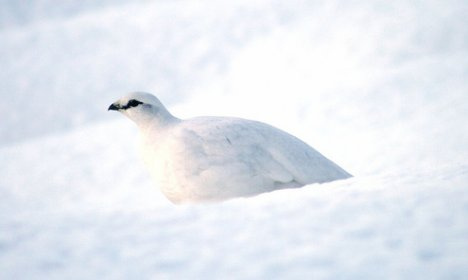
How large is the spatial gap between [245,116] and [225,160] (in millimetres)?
3784

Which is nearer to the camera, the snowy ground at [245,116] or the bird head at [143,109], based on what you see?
the snowy ground at [245,116]

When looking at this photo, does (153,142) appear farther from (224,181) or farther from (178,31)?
(178,31)

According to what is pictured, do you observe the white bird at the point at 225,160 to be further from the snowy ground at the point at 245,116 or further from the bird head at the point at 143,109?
the snowy ground at the point at 245,116

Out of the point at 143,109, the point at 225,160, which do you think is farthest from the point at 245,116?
the point at 225,160

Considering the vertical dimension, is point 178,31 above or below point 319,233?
above

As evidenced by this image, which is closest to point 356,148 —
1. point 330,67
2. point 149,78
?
point 330,67

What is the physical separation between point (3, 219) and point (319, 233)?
0.99 meters

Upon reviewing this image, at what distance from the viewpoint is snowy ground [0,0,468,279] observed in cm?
117

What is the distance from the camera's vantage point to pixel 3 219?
1.69 metres

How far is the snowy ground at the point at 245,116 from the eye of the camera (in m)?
1.17

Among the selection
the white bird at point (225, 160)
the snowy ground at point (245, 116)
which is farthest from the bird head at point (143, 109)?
the snowy ground at point (245, 116)

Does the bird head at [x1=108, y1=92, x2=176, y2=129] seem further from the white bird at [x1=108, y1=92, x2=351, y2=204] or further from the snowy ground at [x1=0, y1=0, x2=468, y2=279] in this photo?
the snowy ground at [x1=0, y1=0, x2=468, y2=279]

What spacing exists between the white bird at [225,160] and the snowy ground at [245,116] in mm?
376

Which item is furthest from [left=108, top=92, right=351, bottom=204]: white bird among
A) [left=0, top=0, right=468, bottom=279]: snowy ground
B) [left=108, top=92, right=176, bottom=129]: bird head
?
[left=0, top=0, right=468, bottom=279]: snowy ground
